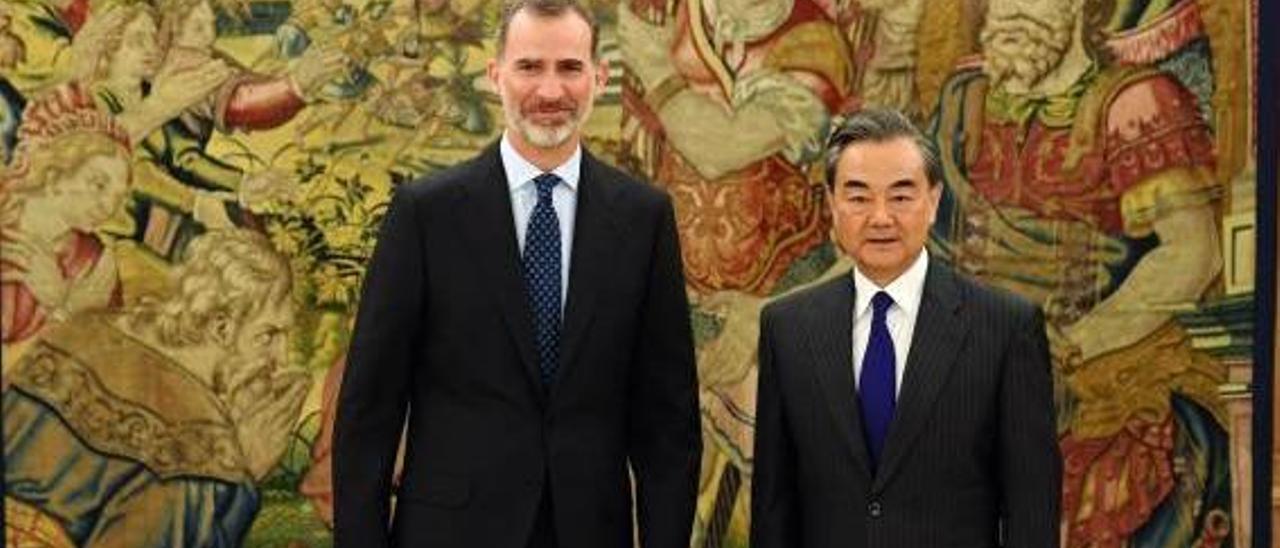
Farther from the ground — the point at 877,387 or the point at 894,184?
the point at 894,184

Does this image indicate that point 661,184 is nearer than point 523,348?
No

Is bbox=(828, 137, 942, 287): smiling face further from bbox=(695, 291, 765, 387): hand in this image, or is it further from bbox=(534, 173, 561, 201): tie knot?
bbox=(695, 291, 765, 387): hand

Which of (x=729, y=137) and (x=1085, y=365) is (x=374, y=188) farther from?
(x=1085, y=365)

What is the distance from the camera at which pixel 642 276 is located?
2.71 metres

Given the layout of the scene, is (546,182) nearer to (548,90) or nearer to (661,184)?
(548,90)

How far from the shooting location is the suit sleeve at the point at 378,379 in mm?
2629

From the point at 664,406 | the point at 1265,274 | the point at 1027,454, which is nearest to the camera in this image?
the point at 1027,454

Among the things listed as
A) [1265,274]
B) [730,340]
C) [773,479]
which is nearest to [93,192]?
[730,340]

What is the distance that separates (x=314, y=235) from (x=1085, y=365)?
2.16 metres

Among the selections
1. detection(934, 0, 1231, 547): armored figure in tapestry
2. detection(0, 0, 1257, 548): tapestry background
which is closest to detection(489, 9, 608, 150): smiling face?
detection(0, 0, 1257, 548): tapestry background

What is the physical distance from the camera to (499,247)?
2.65m

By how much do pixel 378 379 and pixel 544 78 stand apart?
2.01 ft

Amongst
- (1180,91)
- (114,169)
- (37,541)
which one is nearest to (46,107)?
(114,169)

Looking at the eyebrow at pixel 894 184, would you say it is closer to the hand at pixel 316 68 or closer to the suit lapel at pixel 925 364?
the suit lapel at pixel 925 364
